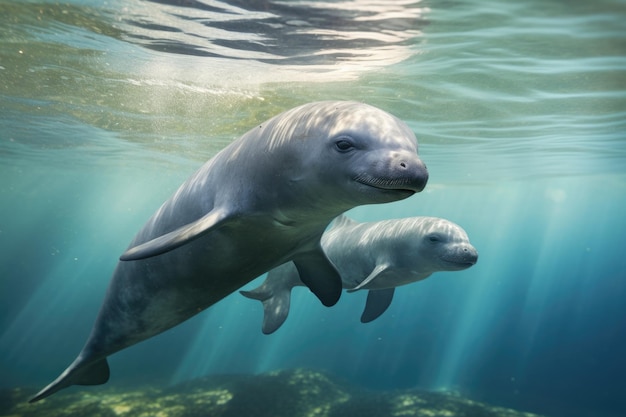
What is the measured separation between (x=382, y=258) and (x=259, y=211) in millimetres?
5194

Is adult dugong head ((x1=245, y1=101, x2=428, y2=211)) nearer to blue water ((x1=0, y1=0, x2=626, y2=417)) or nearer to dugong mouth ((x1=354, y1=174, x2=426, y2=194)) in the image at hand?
dugong mouth ((x1=354, y1=174, x2=426, y2=194))

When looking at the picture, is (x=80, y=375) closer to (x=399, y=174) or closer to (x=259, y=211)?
(x=259, y=211)

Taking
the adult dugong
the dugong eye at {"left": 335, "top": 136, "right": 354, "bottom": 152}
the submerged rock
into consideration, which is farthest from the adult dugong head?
the submerged rock

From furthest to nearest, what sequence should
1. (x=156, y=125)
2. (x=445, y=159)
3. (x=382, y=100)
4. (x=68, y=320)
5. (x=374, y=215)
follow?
1. (x=374, y=215)
2. (x=68, y=320)
3. (x=445, y=159)
4. (x=156, y=125)
5. (x=382, y=100)

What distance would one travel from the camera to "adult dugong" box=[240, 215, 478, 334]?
8.40m

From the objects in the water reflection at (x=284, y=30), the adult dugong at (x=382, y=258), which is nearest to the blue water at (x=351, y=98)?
the water reflection at (x=284, y=30)

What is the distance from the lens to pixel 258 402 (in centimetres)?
1491

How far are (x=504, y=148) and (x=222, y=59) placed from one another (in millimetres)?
15118

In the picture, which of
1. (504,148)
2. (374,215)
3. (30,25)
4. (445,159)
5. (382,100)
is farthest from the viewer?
(374,215)

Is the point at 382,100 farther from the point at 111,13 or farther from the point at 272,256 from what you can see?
the point at 272,256

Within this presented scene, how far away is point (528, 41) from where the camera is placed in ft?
31.3

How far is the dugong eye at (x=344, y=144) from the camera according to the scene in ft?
11.4

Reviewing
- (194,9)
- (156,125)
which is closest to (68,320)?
(156,125)

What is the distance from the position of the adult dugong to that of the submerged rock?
6.06 m
